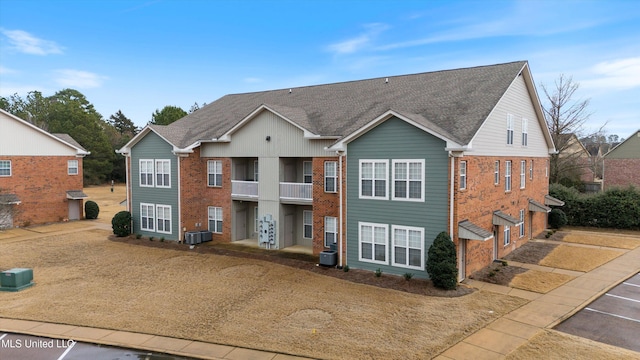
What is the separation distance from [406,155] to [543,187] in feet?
55.4

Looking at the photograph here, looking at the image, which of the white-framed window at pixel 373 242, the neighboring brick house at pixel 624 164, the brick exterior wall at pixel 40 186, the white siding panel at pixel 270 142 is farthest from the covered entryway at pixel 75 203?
the neighboring brick house at pixel 624 164

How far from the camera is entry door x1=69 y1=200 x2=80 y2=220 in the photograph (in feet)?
116

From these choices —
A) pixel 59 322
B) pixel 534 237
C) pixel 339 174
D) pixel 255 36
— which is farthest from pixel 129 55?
pixel 534 237

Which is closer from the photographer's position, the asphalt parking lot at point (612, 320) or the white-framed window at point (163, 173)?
A: the asphalt parking lot at point (612, 320)

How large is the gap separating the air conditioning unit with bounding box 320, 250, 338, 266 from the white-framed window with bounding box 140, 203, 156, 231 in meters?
13.9

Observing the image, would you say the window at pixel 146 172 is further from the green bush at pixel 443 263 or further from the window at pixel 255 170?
the green bush at pixel 443 263

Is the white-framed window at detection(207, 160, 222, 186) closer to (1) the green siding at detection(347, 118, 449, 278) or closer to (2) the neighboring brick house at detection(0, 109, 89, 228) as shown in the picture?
(1) the green siding at detection(347, 118, 449, 278)

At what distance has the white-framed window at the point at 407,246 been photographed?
17188 mm

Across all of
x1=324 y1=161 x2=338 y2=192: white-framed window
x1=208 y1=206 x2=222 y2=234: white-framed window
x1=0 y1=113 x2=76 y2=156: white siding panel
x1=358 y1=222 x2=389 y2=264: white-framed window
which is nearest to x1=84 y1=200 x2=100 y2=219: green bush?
x1=0 y1=113 x2=76 y2=156: white siding panel

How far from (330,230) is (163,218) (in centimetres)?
1245

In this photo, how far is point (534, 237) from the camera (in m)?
26.6

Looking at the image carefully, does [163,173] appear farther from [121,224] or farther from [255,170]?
[255,170]

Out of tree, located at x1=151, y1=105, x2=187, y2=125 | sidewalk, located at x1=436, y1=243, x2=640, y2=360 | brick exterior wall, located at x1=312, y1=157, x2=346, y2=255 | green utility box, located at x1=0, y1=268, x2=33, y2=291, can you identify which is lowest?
sidewalk, located at x1=436, y1=243, x2=640, y2=360

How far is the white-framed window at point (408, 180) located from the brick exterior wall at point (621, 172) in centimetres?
3562
